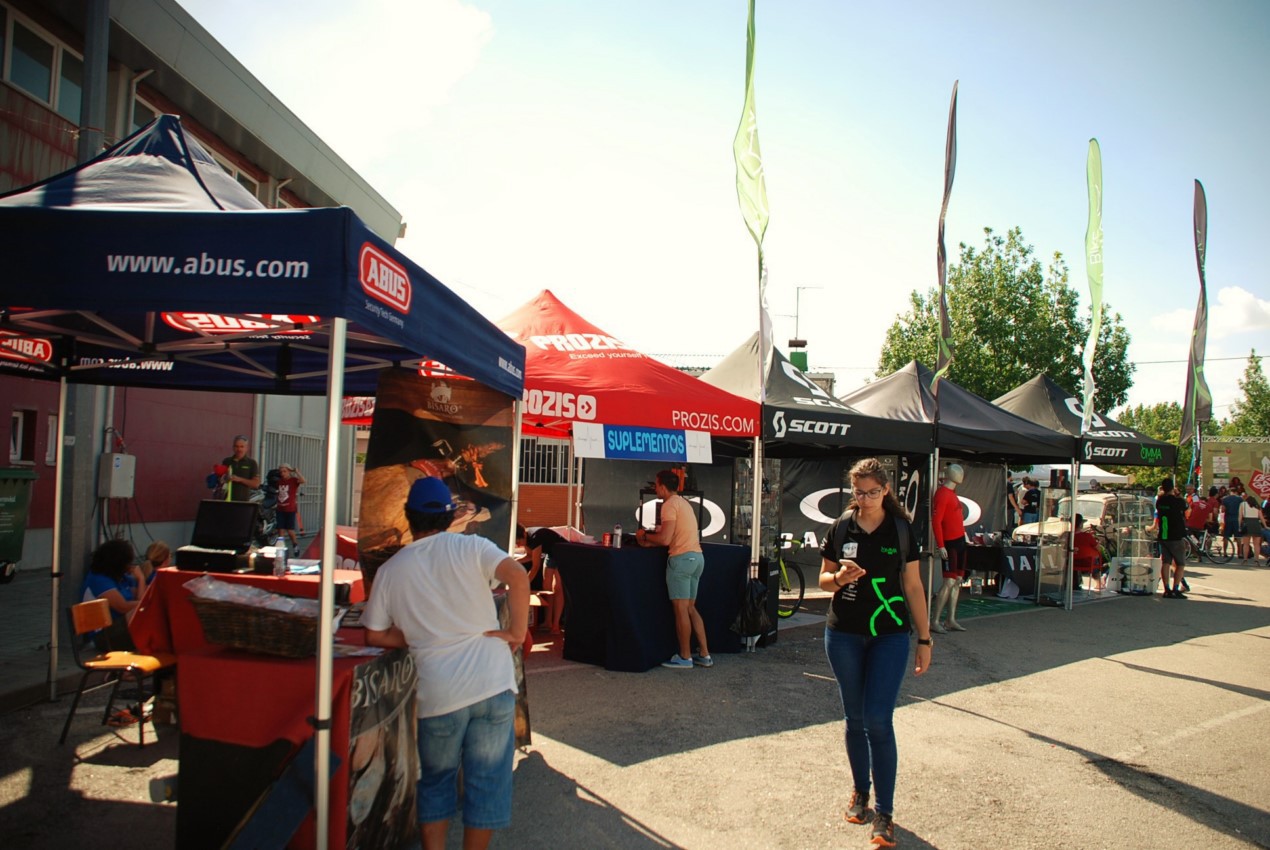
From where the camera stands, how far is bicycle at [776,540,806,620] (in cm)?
1065

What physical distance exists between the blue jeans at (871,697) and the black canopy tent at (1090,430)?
1030 centimetres

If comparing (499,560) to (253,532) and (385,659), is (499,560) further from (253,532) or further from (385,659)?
(253,532)

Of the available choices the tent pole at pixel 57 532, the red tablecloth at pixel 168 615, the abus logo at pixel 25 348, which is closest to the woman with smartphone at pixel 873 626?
the red tablecloth at pixel 168 615

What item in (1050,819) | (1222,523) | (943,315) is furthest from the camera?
(1222,523)

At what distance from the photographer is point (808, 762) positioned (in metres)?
5.17

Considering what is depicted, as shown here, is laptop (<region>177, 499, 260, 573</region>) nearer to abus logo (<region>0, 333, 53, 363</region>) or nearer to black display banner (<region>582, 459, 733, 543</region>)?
abus logo (<region>0, 333, 53, 363</region>)

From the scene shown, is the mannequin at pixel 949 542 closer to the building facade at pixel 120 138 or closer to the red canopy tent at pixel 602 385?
the red canopy tent at pixel 602 385

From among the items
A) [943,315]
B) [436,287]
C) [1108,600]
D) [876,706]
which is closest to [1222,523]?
[1108,600]

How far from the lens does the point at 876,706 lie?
4020 mm

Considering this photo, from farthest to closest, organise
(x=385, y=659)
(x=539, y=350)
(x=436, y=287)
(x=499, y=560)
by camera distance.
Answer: (x=539, y=350)
(x=436, y=287)
(x=385, y=659)
(x=499, y=560)

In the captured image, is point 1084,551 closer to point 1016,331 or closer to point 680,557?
point 680,557

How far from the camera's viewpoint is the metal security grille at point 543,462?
22344 millimetres

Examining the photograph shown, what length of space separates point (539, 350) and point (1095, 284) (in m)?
9.83

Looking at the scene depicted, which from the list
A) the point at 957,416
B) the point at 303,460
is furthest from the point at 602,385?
the point at 303,460
